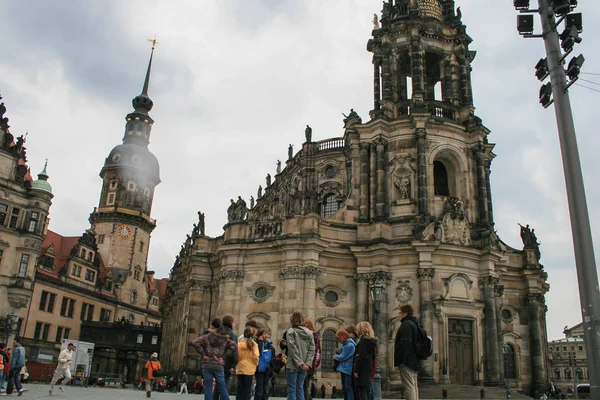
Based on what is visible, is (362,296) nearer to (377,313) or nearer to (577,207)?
(377,313)

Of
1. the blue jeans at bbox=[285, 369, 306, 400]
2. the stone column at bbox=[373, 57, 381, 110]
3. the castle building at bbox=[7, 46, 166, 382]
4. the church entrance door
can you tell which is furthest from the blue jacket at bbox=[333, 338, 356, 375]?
the castle building at bbox=[7, 46, 166, 382]

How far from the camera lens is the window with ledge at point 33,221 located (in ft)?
161

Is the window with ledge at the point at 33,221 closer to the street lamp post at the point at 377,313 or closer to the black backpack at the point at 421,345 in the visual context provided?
the street lamp post at the point at 377,313

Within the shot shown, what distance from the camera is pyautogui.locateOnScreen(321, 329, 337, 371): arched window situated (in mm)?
32344

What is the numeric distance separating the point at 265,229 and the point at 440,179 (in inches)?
500

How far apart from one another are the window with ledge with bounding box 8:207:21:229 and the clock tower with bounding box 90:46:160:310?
2452 centimetres

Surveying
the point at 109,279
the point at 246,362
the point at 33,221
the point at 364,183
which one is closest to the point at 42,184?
the point at 33,221

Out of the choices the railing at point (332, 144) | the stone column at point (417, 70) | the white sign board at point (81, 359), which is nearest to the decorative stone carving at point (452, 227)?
the stone column at point (417, 70)

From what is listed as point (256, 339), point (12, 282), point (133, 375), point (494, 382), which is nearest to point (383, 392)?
point (494, 382)

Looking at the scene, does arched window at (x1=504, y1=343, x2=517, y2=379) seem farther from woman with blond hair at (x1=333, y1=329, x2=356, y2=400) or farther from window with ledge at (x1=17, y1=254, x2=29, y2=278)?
window with ledge at (x1=17, y1=254, x2=29, y2=278)

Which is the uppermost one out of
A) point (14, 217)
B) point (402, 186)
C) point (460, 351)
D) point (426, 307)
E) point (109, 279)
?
point (14, 217)

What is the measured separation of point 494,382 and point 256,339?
23.5 m

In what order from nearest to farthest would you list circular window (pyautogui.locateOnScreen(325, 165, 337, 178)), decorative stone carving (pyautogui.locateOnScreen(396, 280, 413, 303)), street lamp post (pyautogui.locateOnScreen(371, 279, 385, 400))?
street lamp post (pyautogui.locateOnScreen(371, 279, 385, 400)) < decorative stone carving (pyautogui.locateOnScreen(396, 280, 413, 303)) < circular window (pyautogui.locateOnScreen(325, 165, 337, 178))

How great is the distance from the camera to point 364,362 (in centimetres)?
1071
